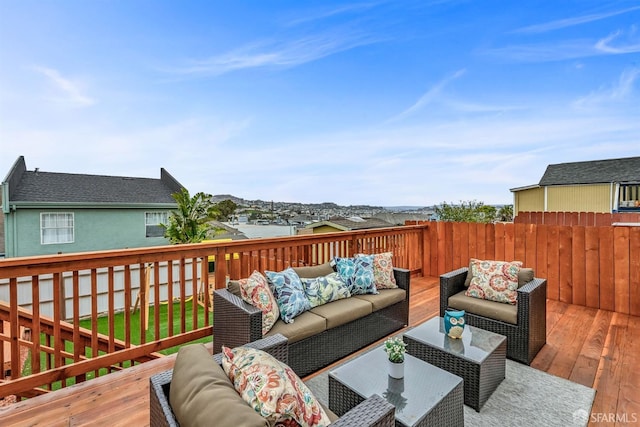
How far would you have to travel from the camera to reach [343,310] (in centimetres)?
274

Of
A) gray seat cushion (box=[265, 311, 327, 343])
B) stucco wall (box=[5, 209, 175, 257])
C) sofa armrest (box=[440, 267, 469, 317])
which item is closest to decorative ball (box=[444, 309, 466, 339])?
sofa armrest (box=[440, 267, 469, 317])

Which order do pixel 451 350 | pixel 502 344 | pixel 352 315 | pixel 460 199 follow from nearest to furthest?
pixel 451 350, pixel 502 344, pixel 352 315, pixel 460 199

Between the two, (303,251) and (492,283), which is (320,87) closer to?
(303,251)

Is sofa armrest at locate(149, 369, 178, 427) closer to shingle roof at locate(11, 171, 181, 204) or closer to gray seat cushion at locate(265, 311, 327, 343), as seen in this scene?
gray seat cushion at locate(265, 311, 327, 343)

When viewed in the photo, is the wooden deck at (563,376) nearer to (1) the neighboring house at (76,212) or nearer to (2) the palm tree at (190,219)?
(2) the palm tree at (190,219)

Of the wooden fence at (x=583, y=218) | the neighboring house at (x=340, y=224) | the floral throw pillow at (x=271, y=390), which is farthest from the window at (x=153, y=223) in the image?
the wooden fence at (x=583, y=218)

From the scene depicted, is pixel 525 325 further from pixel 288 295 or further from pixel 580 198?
pixel 580 198

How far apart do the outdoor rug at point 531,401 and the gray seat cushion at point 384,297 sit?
828 mm

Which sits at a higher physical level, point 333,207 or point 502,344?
point 333,207

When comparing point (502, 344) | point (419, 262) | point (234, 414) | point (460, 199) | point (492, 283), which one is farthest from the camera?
point (460, 199)

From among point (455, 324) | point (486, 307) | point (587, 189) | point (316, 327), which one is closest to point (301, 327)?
point (316, 327)

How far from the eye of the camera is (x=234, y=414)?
0.86 m

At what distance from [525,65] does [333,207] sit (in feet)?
15.7

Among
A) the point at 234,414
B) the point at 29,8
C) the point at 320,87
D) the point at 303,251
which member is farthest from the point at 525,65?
the point at 29,8
